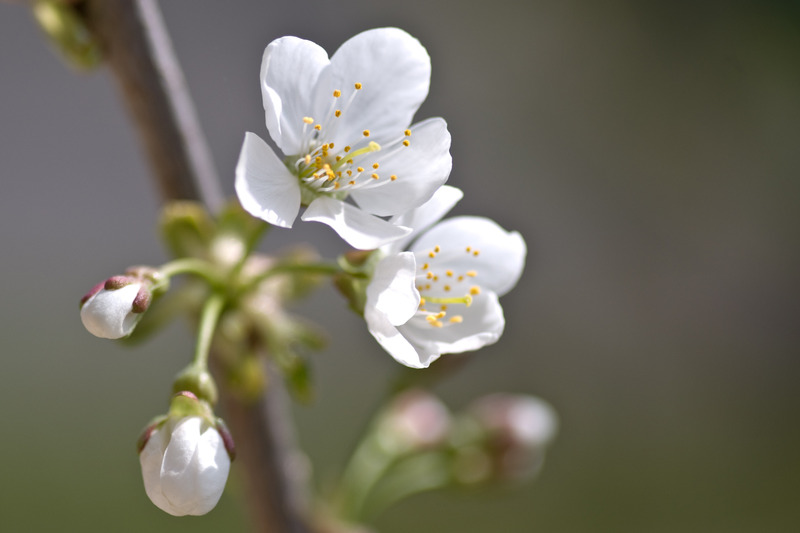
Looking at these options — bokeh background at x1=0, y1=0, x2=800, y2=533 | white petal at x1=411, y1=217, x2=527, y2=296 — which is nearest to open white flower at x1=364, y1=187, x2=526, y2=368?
white petal at x1=411, y1=217, x2=527, y2=296

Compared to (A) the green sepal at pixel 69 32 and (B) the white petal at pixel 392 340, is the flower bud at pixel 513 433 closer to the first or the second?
(B) the white petal at pixel 392 340

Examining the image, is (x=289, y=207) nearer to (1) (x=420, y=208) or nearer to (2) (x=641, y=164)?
(1) (x=420, y=208)

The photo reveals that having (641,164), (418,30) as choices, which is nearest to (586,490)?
(641,164)

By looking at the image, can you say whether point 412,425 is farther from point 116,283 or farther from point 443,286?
point 116,283

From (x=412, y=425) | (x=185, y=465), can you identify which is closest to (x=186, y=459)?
(x=185, y=465)

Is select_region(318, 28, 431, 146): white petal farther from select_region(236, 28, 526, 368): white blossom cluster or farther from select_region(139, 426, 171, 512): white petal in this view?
select_region(139, 426, 171, 512): white petal

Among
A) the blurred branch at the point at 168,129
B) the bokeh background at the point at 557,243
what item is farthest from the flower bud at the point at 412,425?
the bokeh background at the point at 557,243
